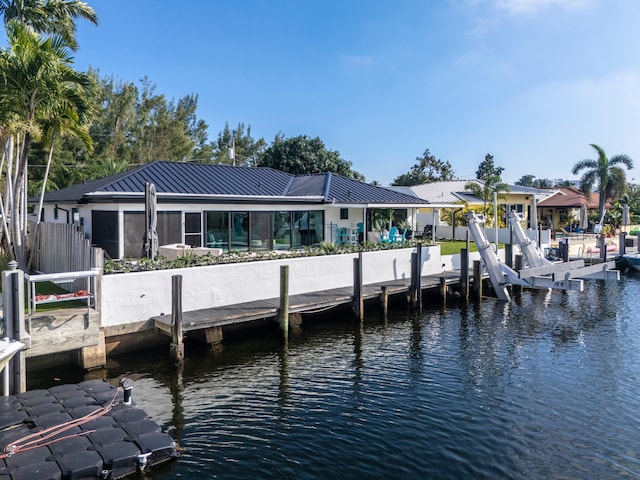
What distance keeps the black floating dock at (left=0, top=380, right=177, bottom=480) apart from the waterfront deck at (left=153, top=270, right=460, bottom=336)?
4.35 meters

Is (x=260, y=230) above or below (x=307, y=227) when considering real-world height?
below

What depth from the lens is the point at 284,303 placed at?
1623cm

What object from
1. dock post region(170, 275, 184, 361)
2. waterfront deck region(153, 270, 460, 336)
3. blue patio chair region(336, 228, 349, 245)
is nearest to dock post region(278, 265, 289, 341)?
waterfront deck region(153, 270, 460, 336)

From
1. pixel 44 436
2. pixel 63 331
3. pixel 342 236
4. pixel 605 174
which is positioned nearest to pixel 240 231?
pixel 342 236

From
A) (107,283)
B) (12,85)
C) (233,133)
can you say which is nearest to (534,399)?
(107,283)

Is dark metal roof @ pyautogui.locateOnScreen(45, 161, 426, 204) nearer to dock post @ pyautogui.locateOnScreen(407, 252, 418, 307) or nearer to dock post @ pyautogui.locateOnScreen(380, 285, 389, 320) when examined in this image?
dock post @ pyautogui.locateOnScreen(407, 252, 418, 307)

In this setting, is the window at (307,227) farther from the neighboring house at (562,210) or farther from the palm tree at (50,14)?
the neighboring house at (562,210)

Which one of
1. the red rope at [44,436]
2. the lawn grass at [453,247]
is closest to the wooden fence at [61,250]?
the red rope at [44,436]

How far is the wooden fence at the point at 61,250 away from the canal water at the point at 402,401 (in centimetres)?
296

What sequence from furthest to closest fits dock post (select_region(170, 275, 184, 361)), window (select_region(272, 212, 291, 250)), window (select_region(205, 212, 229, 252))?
window (select_region(272, 212, 291, 250)) < window (select_region(205, 212, 229, 252)) < dock post (select_region(170, 275, 184, 361))

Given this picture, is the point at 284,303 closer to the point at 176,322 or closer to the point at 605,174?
the point at 176,322

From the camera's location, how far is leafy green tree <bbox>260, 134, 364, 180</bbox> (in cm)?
4962

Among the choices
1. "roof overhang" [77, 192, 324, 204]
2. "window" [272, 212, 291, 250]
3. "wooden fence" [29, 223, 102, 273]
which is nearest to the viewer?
"wooden fence" [29, 223, 102, 273]

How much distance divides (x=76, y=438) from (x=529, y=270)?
1850cm
